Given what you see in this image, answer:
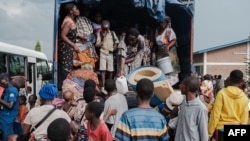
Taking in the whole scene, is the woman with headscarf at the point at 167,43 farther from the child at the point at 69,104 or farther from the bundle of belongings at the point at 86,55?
the child at the point at 69,104

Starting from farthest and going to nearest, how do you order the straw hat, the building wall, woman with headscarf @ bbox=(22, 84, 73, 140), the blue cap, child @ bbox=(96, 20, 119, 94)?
the building wall, child @ bbox=(96, 20, 119, 94), the straw hat, the blue cap, woman with headscarf @ bbox=(22, 84, 73, 140)

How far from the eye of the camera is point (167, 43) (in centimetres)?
804

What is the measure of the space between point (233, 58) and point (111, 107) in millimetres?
27325

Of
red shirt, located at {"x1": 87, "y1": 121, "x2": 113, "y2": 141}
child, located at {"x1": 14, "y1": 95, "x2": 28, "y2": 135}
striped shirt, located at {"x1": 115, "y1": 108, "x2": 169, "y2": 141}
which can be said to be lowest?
child, located at {"x1": 14, "y1": 95, "x2": 28, "y2": 135}

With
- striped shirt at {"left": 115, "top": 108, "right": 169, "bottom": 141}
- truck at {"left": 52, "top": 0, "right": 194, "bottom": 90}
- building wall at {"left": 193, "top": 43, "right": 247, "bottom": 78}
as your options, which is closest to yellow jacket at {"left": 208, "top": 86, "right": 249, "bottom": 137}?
striped shirt at {"left": 115, "top": 108, "right": 169, "bottom": 141}

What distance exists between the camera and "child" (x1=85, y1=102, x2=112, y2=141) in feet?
13.6

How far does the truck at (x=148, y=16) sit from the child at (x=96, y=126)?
9.35 ft

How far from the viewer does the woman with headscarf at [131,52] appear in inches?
303

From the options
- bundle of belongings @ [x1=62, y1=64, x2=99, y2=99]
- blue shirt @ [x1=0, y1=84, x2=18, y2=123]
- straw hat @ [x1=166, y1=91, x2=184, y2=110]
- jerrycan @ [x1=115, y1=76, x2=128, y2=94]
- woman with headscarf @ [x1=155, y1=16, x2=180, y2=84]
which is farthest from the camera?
woman with headscarf @ [x1=155, y1=16, x2=180, y2=84]

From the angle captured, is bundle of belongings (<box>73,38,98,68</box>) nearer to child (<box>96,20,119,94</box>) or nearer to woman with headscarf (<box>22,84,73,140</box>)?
child (<box>96,20,119,94</box>)

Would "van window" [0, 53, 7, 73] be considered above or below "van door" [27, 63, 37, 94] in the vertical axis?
above

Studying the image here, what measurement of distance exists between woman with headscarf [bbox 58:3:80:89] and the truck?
126 mm

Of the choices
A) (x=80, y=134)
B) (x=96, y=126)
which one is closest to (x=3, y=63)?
Answer: (x=80, y=134)

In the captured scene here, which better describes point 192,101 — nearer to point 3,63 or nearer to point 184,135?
point 184,135
